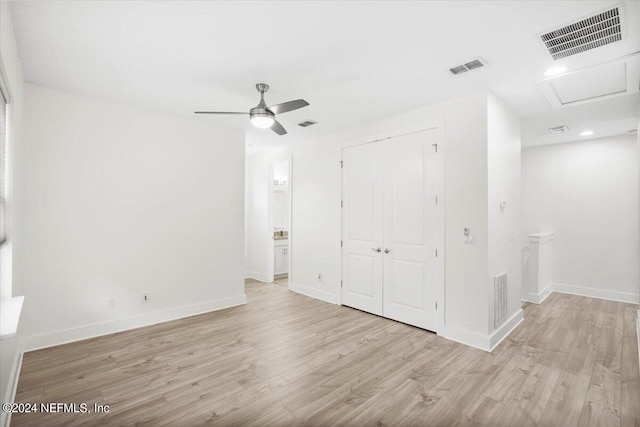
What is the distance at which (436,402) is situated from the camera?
228 cm

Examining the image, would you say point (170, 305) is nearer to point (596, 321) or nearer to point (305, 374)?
point (305, 374)

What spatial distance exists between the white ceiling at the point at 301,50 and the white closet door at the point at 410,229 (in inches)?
23.3

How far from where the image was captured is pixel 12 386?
7.70 feet

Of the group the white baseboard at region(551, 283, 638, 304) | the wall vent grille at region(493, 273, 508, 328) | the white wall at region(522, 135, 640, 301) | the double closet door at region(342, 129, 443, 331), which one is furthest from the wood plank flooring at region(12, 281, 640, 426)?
the white wall at region(522, 135, 640, 301)

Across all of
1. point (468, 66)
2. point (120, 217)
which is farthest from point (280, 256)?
point (468, 66)

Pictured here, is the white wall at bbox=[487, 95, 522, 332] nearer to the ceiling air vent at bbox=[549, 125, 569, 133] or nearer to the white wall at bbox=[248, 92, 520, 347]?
the white wall at bbox=[248, 92, 520, 347]

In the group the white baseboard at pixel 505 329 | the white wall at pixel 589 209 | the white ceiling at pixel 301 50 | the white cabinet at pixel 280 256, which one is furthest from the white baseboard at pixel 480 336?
the white cabinet at pixel 280 256

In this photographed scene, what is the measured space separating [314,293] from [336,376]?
258cm

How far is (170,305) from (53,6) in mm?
3388

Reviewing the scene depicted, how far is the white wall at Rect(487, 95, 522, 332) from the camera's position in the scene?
329 centimetres

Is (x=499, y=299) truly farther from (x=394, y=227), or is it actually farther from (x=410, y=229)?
(x=394, y=227)

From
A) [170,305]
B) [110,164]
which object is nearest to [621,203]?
[170,305]

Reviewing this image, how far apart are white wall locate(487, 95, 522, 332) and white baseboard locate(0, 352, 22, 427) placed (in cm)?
404

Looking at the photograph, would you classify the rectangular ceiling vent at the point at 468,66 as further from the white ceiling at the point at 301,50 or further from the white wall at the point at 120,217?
the white wall at the point at 120,217
